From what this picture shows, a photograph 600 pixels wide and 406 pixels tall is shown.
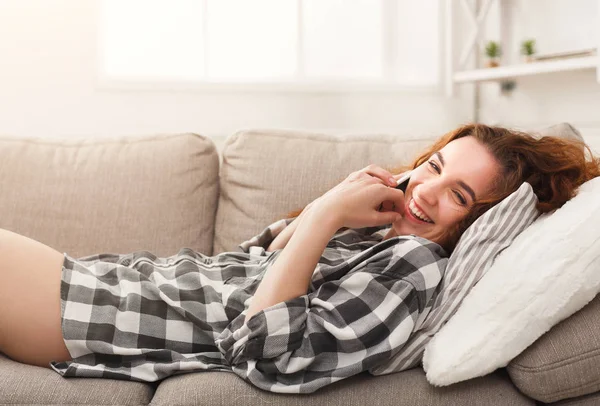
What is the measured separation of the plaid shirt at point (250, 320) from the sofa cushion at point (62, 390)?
0.03 m

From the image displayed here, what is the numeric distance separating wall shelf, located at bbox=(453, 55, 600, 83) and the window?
12.5 inches

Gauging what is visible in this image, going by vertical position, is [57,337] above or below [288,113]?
below

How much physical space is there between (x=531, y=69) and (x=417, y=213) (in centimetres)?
125

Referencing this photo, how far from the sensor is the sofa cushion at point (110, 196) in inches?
70.8

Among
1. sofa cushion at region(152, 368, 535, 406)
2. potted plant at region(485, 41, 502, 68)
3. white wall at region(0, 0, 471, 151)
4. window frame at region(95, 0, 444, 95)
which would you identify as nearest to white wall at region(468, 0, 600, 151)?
potted plant at region(485, 41, 502, 68)

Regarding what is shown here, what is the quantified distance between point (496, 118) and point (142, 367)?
7.07 ft

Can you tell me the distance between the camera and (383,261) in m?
1.25

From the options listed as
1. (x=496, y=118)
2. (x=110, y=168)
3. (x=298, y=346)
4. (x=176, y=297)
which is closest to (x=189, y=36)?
(x=110, y=168)

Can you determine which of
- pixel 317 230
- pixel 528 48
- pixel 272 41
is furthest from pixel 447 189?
pixel 272 41

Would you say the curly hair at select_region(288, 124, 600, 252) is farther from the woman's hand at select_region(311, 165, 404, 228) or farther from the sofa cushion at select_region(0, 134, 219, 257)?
the sofa cushion at select_region(0, 134, 219, 257)

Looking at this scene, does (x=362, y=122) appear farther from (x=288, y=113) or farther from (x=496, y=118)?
(x=496, y=118)

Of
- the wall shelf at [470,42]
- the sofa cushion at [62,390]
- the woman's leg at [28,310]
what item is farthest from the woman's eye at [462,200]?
the wall shelf at [470,42]

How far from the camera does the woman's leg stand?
1.28 metres

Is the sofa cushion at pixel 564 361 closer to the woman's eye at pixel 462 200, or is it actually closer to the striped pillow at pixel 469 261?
the striped pillow at pixel 469 261
